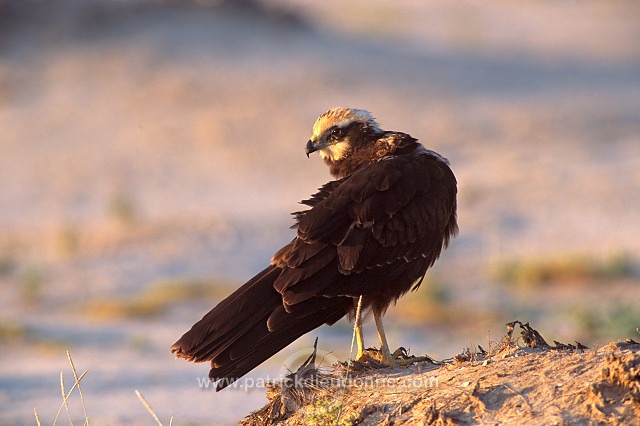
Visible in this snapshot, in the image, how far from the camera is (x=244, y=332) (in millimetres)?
6145

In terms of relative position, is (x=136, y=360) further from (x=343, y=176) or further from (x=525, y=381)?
(x=525, y=381)

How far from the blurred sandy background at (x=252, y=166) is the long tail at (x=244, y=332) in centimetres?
374

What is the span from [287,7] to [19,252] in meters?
13.6

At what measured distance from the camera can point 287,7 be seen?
2931 cm

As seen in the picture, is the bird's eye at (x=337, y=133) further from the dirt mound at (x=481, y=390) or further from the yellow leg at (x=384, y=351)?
the dirt mound at (x=481, y=390)

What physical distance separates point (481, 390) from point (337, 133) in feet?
8.04

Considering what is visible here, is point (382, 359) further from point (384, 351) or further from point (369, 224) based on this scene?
point (369, 224)

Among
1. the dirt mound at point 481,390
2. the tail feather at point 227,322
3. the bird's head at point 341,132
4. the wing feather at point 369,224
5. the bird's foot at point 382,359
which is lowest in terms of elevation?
the dirt mound at point 481,390

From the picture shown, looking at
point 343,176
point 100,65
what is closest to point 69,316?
point 343,176

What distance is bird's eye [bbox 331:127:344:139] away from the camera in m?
7.42

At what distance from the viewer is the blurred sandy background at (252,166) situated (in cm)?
1305

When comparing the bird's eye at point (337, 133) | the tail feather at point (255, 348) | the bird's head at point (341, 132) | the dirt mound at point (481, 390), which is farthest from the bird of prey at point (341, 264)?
the bird's eye at point (337, 133)

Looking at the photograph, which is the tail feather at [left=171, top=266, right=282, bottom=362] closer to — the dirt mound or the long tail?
the long tail

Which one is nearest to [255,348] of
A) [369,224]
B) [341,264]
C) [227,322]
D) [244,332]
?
[244,332]
